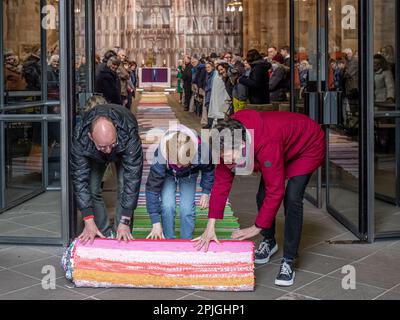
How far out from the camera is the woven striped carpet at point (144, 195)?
277 inches

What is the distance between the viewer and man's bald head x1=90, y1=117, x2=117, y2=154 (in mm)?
4848

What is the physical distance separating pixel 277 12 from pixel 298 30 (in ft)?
69.3

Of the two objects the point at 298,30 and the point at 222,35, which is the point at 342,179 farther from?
the point at 222,35

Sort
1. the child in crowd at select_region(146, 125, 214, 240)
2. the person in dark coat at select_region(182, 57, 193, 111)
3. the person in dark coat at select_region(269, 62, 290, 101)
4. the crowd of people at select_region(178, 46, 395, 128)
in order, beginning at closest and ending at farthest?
the child in crowd at select_region(146, 125, 214, 240)
the crowd of people at select_region(178, 46, 395, 128)
the person in dark coat at select_region(269, 62, 290, 101)
the person in dark coat at select_region(182, 57, 193, 111)

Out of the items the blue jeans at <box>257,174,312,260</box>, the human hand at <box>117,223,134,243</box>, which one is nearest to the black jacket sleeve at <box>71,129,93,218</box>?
the human hand at <box>117,223,134,243</box>

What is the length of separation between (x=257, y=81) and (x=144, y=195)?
174 inches

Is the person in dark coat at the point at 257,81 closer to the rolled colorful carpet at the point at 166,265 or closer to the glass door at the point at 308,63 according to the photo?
the glass door at the point at 308,63

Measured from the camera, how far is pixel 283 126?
5047mm

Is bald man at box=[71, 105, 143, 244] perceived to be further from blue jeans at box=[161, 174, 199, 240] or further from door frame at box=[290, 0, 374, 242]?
door frame at box=[290, 0, 374, 242]

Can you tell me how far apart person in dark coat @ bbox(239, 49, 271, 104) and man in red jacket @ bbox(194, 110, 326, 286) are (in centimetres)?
741

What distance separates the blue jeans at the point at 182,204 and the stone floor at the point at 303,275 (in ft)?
2.25

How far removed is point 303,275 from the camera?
18.6 ft

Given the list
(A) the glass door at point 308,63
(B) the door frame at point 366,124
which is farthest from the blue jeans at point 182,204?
(A) the glass door at point 308,63
